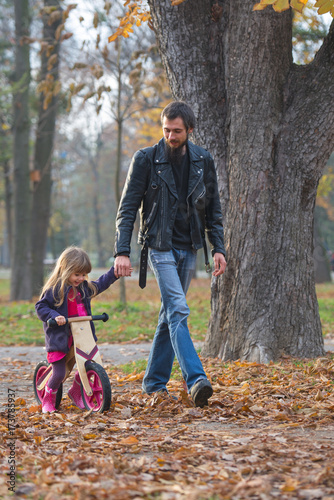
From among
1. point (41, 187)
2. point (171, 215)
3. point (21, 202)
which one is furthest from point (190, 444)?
point (41, 187)

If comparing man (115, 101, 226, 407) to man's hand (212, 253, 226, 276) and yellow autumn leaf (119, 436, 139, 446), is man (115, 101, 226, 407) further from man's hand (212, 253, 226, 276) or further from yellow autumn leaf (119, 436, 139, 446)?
yellow autumn leaf (119, 436, 139, 446)

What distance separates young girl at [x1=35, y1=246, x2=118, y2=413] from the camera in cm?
461

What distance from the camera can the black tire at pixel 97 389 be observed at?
14.0 ft

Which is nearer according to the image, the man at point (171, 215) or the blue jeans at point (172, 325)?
the blue jeans at point (172, 325)

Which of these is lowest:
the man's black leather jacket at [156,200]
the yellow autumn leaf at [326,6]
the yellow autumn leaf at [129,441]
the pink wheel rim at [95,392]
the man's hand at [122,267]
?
the yellow autumn leaf at [129,441]

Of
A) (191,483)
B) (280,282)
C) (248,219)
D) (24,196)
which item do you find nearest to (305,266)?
(280,282)

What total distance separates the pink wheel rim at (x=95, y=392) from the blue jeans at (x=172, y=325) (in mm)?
535

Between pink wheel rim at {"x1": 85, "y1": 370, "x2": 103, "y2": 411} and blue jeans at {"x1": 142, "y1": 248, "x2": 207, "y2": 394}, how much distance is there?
535 millimetres

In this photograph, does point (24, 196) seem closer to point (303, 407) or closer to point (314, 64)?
point (314, 64)

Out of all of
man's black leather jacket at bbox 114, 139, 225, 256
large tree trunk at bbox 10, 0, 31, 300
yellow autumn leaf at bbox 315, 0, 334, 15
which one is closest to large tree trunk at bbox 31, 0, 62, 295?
large tree trunk at bbox 10, 0, 31, 300

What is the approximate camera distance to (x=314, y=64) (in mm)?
5941

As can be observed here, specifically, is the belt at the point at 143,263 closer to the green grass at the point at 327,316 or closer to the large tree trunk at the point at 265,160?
the large tree trunk at the point at 265,160

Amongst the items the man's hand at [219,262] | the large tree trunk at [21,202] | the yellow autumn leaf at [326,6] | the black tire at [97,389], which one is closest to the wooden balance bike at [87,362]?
the black tire at [97,389]

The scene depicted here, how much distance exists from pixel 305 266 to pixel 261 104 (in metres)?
1.71
